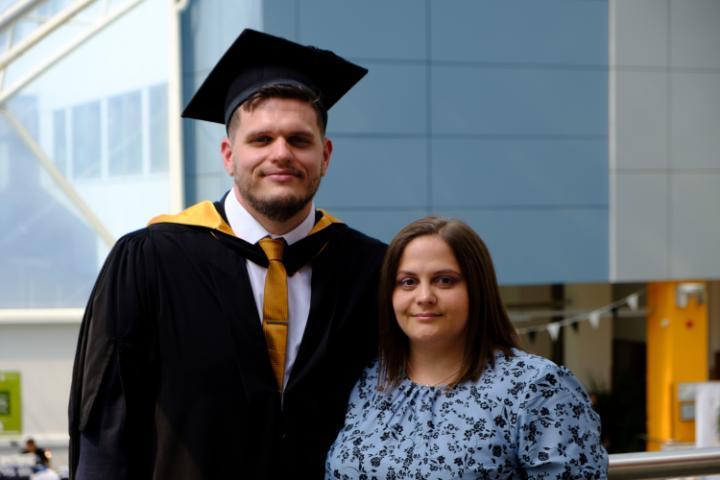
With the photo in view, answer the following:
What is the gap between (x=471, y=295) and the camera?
1945 mm

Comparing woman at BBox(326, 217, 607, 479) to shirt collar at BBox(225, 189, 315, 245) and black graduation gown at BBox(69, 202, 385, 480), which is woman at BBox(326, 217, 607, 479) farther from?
shirt collar at BBox(225, 189, 315, 245)

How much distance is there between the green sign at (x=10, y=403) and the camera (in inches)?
378

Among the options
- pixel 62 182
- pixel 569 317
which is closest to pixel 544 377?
pixel 62 182

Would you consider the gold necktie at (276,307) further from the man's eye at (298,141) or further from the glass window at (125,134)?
the glass window at (125,134)

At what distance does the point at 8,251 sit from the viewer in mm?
9773

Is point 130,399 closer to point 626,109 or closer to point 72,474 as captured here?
point 72,474

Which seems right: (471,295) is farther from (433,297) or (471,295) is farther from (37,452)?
(37,452)

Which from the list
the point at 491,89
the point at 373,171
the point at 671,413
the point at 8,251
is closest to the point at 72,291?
the point at 8,251

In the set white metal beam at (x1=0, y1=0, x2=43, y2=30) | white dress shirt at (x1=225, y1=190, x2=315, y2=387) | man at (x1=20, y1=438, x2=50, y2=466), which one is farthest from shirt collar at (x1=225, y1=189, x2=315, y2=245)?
white metal beam at (x1=0, y1=0, x2=43, y2=30)

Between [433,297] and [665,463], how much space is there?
941mm

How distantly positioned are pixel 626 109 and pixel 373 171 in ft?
10.1

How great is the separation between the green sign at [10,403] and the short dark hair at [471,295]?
8.57 metres

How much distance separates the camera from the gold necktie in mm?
2018

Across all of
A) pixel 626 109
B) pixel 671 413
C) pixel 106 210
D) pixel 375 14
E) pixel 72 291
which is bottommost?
pixel 671 413
